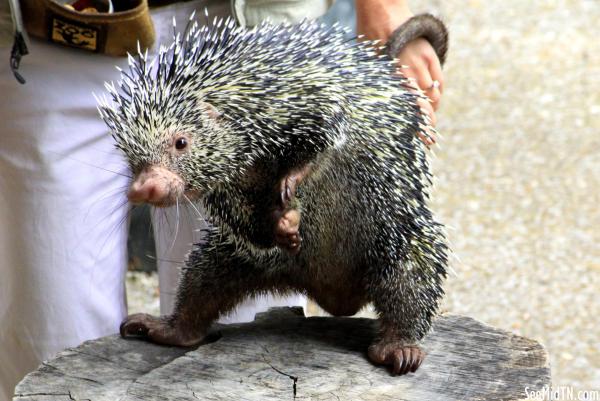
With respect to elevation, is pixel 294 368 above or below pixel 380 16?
below

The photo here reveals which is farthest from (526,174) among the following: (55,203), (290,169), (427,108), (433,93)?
(290,169)

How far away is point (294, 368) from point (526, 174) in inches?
131

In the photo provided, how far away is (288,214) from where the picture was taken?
61.6 inches

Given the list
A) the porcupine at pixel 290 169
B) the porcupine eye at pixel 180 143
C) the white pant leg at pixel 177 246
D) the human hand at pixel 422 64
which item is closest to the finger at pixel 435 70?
the human hand at pixel 422 64

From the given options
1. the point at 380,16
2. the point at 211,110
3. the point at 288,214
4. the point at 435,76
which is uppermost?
the point at 380,16

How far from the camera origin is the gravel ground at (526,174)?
371 cm

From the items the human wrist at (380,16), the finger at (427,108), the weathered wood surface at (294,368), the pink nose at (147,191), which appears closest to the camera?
the pink nose at (147,191)

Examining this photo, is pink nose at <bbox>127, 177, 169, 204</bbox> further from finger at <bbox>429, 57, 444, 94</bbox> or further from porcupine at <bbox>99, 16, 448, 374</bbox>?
finger at <bbox>429, 57, 444, 94</bbox>

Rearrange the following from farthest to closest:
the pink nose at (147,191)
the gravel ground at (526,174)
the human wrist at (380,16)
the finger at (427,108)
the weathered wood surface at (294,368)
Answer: the gravel ground at (526,174) → the human wrist at (380,16) → the finger at (427,108) → the weathered wood surface at (294,368) → the pink nose at (147,191)

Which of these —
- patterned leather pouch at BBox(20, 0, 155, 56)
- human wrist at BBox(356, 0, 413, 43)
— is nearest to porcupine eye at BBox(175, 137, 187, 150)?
patterned leather pouch at BBox(20, 0, 155, 56)

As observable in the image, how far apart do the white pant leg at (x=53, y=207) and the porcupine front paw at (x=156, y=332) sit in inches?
9.6

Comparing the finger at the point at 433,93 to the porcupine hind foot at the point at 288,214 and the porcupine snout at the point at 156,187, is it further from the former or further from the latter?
the porcupine snout at the point at 156,187

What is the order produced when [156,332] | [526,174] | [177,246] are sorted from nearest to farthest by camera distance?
[156,332]
[177,246]
[526,174]

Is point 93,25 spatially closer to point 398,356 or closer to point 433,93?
point 433,93
